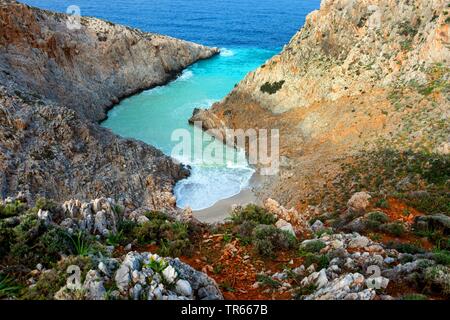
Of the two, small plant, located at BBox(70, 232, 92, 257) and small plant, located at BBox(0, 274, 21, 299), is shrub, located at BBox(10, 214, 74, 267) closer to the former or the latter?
small plant, located at BBox(70, 232, 92, 257)

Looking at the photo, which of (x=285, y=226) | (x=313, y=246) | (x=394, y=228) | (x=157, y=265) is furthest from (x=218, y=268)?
(x=394, y=228)

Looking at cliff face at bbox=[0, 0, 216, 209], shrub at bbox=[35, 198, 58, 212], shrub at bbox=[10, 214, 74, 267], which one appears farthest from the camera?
cliff face at bbox=[0, 0, 216, 209]

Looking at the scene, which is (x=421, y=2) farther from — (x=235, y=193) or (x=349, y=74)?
(x=235, y=193)

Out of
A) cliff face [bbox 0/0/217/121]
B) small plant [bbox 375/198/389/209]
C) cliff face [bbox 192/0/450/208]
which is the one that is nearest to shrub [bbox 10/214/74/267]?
small plant [bbox 375/198/389/209]

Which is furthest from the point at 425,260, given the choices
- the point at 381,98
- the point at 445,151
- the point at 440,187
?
the point at 381,98

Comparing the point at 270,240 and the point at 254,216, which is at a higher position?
the point at 254,216

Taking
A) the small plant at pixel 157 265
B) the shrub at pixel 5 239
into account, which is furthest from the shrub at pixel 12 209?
the small plant at pixel 157 265

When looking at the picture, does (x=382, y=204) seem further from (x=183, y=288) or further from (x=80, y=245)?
(x=80, y=245)
